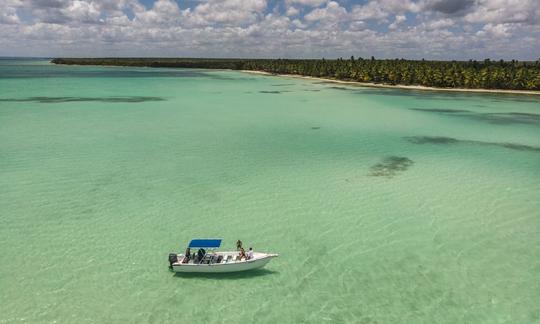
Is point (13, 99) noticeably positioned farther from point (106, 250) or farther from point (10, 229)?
point (106, 250)

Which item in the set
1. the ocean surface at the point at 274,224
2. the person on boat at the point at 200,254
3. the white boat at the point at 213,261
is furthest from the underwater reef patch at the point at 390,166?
the person on boat at the point at 200,254

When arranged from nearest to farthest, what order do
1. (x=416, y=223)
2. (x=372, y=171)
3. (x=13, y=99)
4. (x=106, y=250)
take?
(x=106, y=250)
(x=416, y=223)
(x=372, y=171)
(x=13, y=99)

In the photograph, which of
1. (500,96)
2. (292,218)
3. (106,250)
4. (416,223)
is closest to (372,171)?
(416,223)

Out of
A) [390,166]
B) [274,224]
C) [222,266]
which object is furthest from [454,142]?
[222,266]

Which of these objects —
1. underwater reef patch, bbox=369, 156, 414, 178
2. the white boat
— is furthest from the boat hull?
underwater reef patch, bbox=369, 156, 414, 178

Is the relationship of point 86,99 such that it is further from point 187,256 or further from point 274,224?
point 187,256

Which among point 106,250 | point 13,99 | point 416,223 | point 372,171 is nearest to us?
point 106,250
